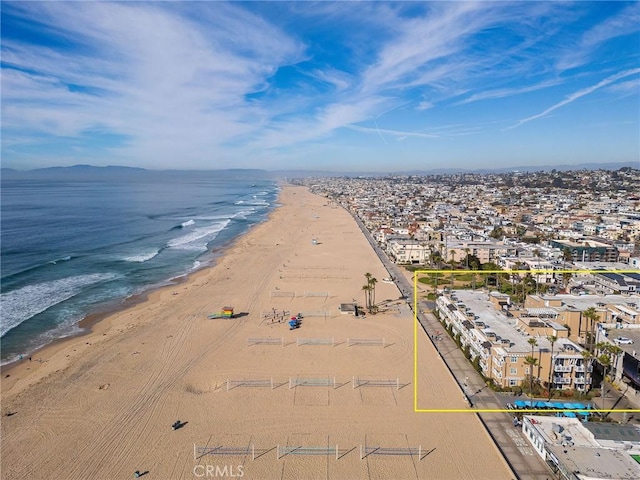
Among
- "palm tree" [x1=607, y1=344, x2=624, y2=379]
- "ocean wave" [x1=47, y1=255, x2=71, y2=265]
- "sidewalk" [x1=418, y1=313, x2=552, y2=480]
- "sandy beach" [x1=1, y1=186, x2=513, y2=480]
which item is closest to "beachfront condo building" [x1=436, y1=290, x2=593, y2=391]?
"sidewalk" [x1=418, y1=313, x2=552, y2=480]

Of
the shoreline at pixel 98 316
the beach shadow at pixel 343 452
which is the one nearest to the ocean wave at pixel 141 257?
the shoreline at pixel 98 316

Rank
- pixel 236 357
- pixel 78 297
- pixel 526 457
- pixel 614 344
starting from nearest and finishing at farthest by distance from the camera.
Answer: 1. pixel 526 457
2. pixel 614 344
3. pixel 236 357
4. pixel 78 297

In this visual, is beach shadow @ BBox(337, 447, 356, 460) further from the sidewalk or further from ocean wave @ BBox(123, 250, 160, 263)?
ocean wave @ BBox(123, 250, 160, 263)

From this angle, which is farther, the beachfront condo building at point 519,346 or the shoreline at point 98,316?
the shoreline at point 98,316

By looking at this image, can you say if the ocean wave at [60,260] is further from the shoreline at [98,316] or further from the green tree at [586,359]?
the green tree at [586,359]

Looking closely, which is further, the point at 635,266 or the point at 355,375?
the point at 635,266

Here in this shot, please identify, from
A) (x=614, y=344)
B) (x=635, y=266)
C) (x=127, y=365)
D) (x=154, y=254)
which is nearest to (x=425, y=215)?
(x=635, y=266)

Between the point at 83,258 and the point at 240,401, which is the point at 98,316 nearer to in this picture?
the point at 240,401

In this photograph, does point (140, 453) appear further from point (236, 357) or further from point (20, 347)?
point (20, 347)
